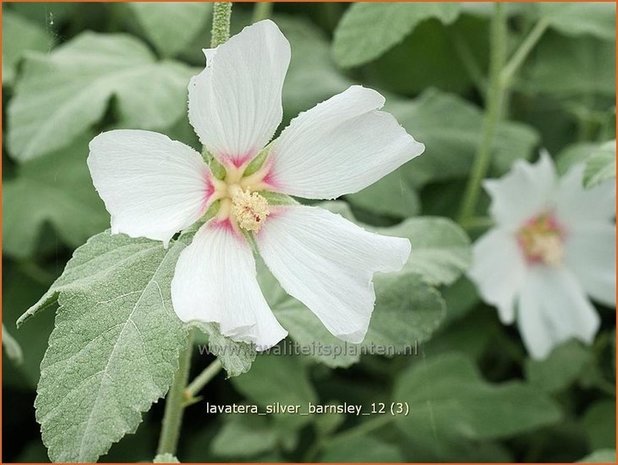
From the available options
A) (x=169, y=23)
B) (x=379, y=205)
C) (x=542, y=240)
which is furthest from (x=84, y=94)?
(x=542, y=240)

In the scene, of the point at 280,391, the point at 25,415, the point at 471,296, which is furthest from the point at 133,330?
the point at 471,296

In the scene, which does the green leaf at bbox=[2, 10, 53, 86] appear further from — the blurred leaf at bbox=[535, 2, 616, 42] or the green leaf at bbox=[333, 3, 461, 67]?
the blurred leaf at bbox=[535, 2, 616, 42]

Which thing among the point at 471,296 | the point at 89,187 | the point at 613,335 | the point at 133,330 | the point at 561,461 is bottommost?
the point at 561,461

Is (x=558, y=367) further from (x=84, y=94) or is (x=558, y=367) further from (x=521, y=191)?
(x=84, y=94)

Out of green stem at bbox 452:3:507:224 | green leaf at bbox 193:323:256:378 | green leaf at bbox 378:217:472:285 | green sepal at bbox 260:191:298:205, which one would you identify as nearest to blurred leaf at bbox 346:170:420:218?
green stem at bbox 452:3:507:224

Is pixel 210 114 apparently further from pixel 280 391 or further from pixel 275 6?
pixel 275 6

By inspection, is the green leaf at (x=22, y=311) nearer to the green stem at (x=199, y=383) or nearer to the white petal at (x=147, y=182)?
the green stem at (x=199, y=383)
